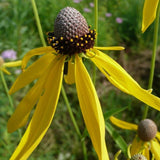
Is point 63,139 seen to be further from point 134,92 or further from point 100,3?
point 100,3

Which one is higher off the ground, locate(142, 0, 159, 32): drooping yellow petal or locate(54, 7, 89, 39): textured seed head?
locate(142, 0, 159, 32): drooping yellow petal

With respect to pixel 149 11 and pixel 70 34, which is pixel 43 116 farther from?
pixel 149 11

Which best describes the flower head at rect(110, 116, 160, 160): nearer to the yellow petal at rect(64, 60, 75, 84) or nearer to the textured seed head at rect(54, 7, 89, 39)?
the yellow petal at rect(64, 60, 75, 84)

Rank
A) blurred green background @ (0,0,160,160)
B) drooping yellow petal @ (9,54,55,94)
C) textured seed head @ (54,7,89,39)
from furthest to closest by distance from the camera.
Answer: blurred green background @ (0,0,160,160), drooping yellow petal @ (9,54,55,94), textured seed head @ (54,7,89,39)

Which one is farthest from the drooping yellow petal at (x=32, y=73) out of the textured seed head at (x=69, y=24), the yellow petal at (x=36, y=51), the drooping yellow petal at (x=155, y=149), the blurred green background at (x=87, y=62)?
the drooping yellow petal at (x=155, y=149)

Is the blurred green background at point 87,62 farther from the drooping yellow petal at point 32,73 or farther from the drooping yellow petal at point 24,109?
the drooping yellow petal at point 24,109

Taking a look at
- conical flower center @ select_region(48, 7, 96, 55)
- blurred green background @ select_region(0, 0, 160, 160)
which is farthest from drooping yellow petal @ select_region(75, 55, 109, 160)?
blurred green background @ select_region(0, 0, 160, 160)

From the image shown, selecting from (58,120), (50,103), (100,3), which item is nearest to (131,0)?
(100,3)
